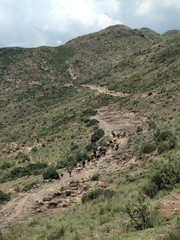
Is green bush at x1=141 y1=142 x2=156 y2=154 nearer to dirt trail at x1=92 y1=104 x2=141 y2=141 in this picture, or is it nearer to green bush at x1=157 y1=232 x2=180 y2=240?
dirt trail at x1=92 y1=104 x2=141 y2=141

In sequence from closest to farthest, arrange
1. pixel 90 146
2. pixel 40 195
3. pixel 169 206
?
pixel 169 206 < pixel 40 195 < pixel 90 146

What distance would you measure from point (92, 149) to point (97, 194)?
44.5 ft

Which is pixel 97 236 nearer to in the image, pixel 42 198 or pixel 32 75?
pixel 42 198

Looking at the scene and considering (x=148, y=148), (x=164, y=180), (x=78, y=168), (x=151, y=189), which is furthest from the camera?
(x=78, y=168)

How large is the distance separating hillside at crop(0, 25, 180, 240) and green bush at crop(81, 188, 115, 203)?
0.07m

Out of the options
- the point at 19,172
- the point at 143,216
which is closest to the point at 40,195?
the point at 19,172

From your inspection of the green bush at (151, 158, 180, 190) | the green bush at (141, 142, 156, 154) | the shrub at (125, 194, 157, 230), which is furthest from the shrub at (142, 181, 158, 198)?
the green bush at (141, 142, 156, 154)

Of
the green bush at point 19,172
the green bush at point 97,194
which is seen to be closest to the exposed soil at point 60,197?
the green bush at point 97,194

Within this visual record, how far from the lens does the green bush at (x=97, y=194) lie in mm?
13371

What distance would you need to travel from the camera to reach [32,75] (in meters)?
87.4

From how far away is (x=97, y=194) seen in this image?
14234 millimetres

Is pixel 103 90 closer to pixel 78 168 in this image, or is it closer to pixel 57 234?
pixel 78 168

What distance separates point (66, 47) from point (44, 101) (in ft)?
181

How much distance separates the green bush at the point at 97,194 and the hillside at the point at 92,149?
0.23 ft
